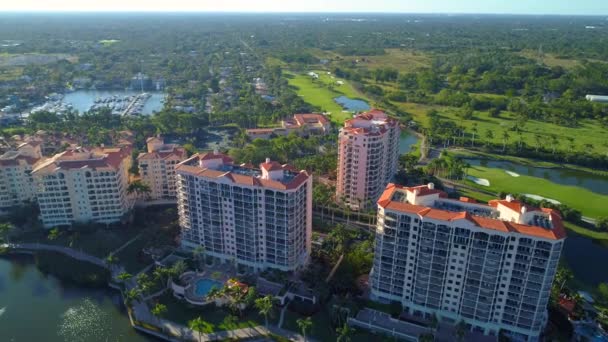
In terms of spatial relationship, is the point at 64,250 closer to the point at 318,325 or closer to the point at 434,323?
the point at 318,325

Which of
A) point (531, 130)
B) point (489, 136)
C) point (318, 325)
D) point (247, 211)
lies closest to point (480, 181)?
point (489, 136)

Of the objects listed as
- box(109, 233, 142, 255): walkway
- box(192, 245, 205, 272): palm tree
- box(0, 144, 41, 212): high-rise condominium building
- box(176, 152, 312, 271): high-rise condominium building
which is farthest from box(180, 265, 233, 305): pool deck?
box(0, 144, 41, 212): high-rise condominium building

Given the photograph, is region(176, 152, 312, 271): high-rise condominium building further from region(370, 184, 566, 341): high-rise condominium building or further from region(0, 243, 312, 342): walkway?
region(370, 184, 566, 341): high-rise condominium building

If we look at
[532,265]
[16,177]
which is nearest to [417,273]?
[532,265]

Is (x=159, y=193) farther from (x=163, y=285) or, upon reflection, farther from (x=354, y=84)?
(x=354, y=84)

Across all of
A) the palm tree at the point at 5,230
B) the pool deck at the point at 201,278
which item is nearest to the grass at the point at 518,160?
the pool deck at the point at 201,278
